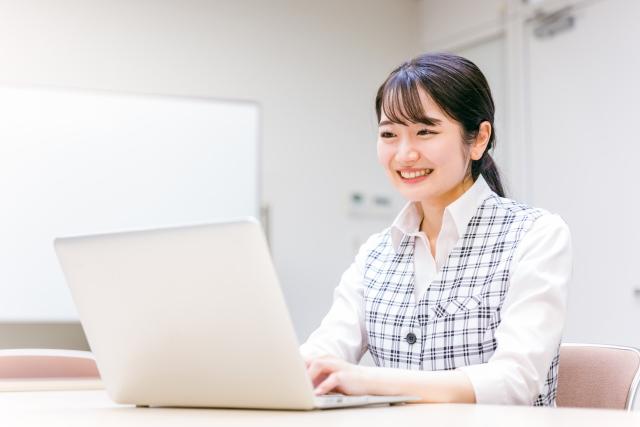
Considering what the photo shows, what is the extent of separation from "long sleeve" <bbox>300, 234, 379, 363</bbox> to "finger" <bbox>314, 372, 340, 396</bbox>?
45 centimetres

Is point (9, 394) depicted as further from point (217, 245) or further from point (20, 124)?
point (20, 124)

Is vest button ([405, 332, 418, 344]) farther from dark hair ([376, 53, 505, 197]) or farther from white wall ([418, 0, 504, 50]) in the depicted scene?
white wall ([418, 0, 504, 50])

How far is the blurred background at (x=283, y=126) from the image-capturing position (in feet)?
11.5

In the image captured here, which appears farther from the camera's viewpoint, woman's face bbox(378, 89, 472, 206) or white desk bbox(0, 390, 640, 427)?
woman's face bbox(378, 89, 472, 206)

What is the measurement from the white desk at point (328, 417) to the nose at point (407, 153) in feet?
1.98

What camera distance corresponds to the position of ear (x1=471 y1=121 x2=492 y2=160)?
1.66m

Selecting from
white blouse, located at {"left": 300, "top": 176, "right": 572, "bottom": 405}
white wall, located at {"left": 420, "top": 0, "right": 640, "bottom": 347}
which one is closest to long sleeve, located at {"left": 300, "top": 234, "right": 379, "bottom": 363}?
white blouse, located at {"left": 300, "top": 176, "right": 572, "bottom": 405}

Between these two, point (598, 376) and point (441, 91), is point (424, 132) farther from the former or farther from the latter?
point (598, 376)

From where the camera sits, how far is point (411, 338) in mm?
1576

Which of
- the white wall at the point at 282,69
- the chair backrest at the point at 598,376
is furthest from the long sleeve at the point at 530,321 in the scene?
the white wall at the point at 282,69

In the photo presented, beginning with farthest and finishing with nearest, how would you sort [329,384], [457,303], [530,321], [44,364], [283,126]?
1. [283,126]
2. [44,364]
3. [457,303]
4. [530,321]
5. [329,384]

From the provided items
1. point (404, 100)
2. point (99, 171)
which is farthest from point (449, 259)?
point (99, 171)

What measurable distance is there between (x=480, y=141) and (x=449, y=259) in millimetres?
237

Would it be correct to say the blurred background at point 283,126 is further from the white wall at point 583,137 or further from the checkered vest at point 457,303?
the checkered vest at point 457,303
